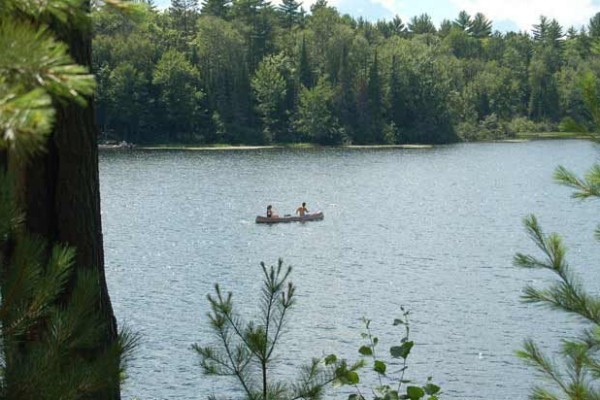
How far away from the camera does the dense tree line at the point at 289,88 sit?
3243 inches

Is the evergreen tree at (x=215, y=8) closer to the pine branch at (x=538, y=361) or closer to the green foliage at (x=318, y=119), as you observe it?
the green foliage at (x=318, y=119)

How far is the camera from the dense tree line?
3243 inches

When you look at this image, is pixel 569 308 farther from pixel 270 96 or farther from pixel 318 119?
pixel 270 96

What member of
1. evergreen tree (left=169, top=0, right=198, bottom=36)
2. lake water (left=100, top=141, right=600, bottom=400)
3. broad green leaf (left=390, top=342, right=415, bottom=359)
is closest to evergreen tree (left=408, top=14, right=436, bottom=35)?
evergreen tree (left=169, top=0, right=198, bottom=36)

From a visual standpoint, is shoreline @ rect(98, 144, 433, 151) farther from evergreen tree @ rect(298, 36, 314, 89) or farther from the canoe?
the canoe

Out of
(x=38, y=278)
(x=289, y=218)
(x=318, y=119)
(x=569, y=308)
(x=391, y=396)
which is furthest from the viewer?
(x=318, y=119)

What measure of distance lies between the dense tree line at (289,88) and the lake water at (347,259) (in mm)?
19971

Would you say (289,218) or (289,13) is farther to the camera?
(289,13)

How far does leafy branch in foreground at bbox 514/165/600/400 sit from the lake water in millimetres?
173

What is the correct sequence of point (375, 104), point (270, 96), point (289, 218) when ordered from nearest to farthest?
point (289, 218) < point (270, 96) < point (375, 104)

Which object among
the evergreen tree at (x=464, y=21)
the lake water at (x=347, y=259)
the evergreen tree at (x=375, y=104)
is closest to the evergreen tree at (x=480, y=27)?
the evergreen tree at (x=464, y=21)

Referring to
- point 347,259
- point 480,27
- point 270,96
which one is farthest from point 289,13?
point 347,259

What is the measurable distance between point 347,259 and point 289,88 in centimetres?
6273

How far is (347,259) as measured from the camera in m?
29.4
